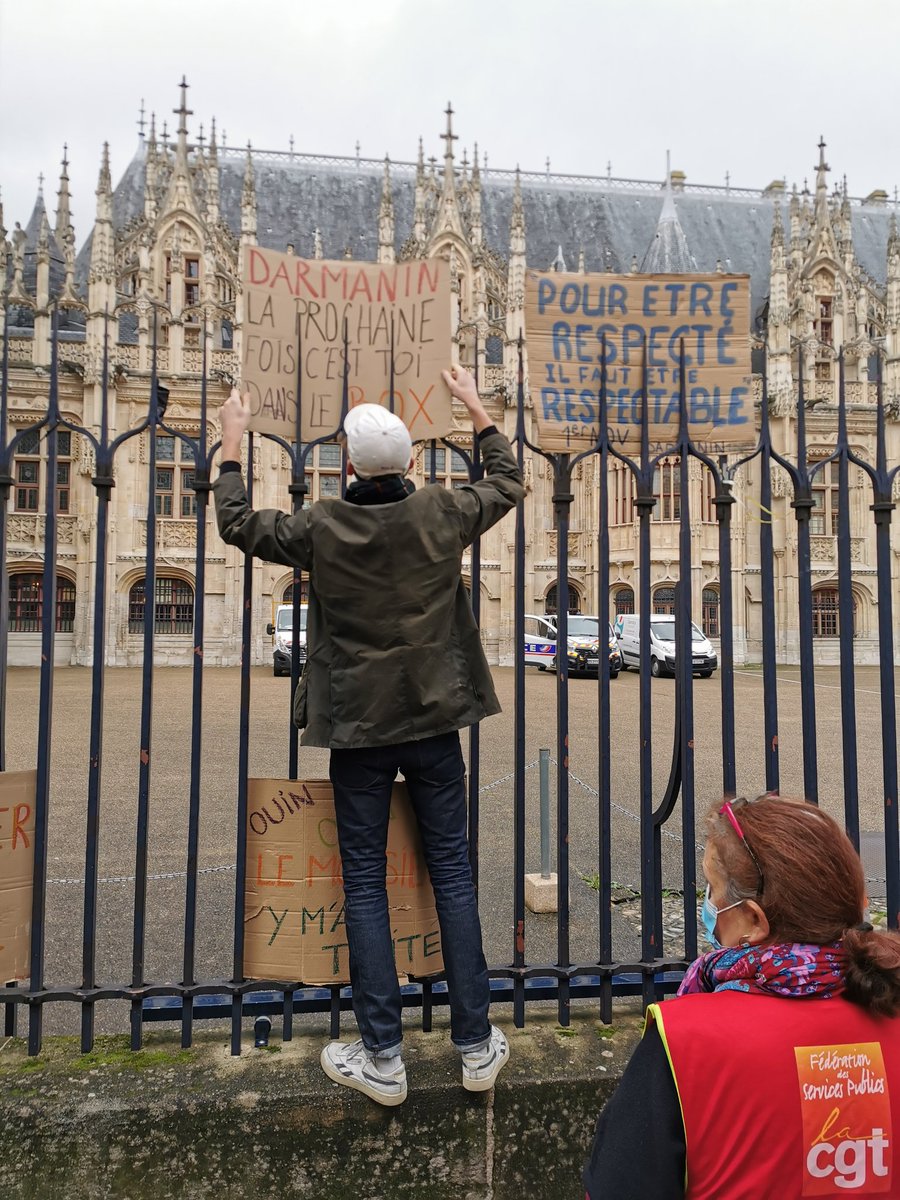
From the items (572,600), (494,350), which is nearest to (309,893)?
(572,600)

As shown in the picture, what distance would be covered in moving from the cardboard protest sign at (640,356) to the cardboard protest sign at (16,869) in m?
1.97

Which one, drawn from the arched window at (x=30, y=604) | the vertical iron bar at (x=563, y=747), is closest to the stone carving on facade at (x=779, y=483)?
the arched window at (x=30, y=604)

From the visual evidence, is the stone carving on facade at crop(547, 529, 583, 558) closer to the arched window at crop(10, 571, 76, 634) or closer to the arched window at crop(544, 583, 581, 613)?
the arched window at crop(544, 583, 581, 613)

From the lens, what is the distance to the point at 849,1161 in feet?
4.09

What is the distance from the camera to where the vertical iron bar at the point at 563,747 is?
2.51 meters

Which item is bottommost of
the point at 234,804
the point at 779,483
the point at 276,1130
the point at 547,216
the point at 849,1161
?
the point at 234,804

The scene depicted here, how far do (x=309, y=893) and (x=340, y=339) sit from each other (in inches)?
70.0

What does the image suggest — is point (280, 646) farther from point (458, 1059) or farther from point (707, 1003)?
point (707, 1003)

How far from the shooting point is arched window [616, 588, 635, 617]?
1097 inches

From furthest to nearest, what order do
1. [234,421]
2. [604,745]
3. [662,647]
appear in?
[662,647], [604,745], [234,421]

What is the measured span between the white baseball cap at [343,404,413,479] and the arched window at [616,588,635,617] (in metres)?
26.3

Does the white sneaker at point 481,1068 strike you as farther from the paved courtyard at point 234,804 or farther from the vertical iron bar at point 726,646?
the paved courtyard at point 234,804

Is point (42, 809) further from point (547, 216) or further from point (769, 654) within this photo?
point (547, 216)

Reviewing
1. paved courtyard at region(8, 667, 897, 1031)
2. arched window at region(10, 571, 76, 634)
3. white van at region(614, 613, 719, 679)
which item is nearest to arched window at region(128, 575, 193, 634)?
Result: arched window at region(10, 571, 76, 634)
